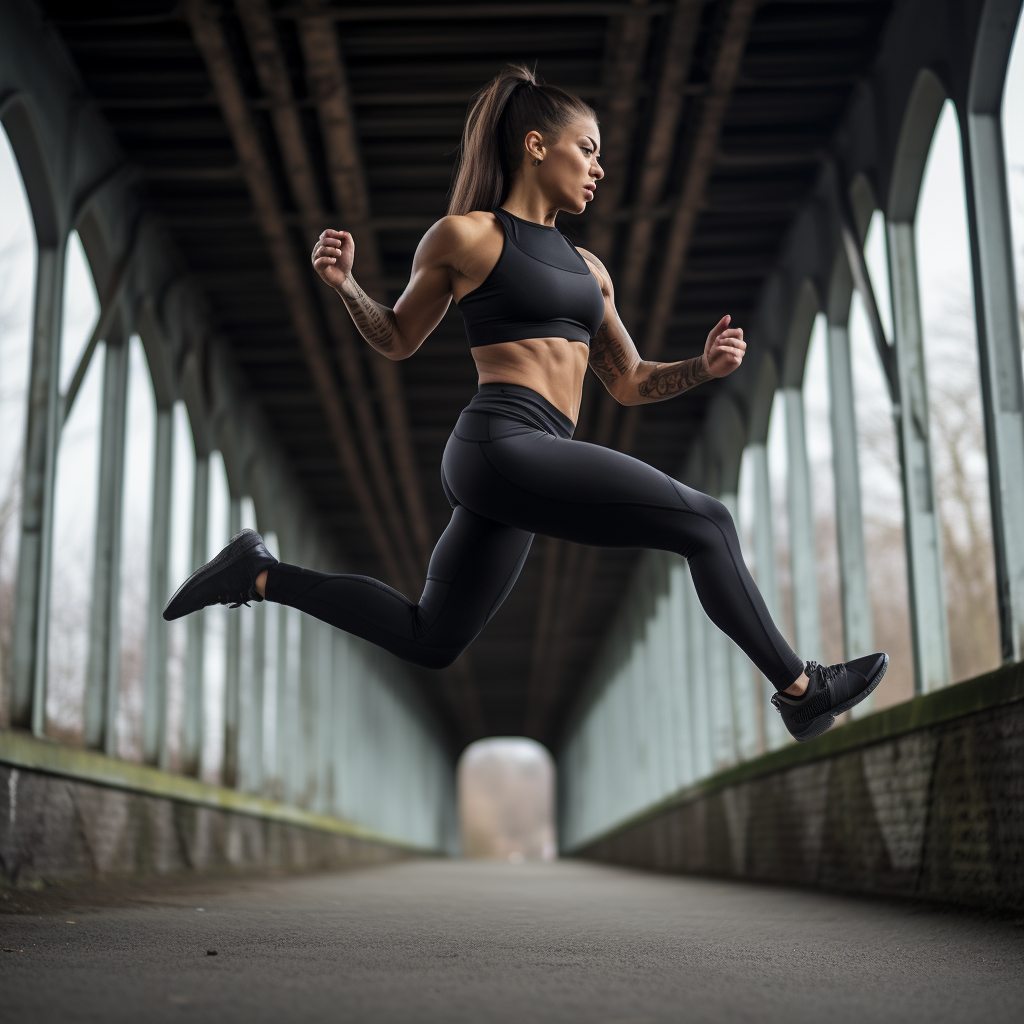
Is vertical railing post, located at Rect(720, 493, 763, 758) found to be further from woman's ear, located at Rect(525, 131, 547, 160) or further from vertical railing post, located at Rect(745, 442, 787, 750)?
woman's ear, located at Rect(525, 131, 547, 160)

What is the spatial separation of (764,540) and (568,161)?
31.3 feet

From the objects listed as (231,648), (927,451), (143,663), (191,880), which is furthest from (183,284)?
(927,451)

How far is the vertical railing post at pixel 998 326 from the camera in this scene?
5.89 metres

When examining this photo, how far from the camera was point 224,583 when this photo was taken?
11.8 ft

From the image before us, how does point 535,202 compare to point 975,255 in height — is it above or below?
below

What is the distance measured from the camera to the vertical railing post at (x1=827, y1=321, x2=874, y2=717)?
905 cm

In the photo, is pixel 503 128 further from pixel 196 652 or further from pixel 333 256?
pixel 196 652

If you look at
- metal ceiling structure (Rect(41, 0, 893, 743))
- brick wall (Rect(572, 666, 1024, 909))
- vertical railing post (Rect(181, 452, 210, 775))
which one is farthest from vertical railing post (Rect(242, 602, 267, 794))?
brick wall (Rect(572, 666, 1024, 909))

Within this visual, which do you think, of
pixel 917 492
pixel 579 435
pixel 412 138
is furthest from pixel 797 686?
pixel 579 435

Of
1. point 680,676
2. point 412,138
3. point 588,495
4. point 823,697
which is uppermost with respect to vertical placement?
point 412,138

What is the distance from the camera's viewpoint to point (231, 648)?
1406 cm

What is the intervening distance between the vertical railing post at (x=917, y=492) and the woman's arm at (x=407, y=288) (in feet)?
15.1

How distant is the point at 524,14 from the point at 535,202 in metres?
4.66

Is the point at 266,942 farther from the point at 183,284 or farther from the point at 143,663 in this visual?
the point at 183,284
